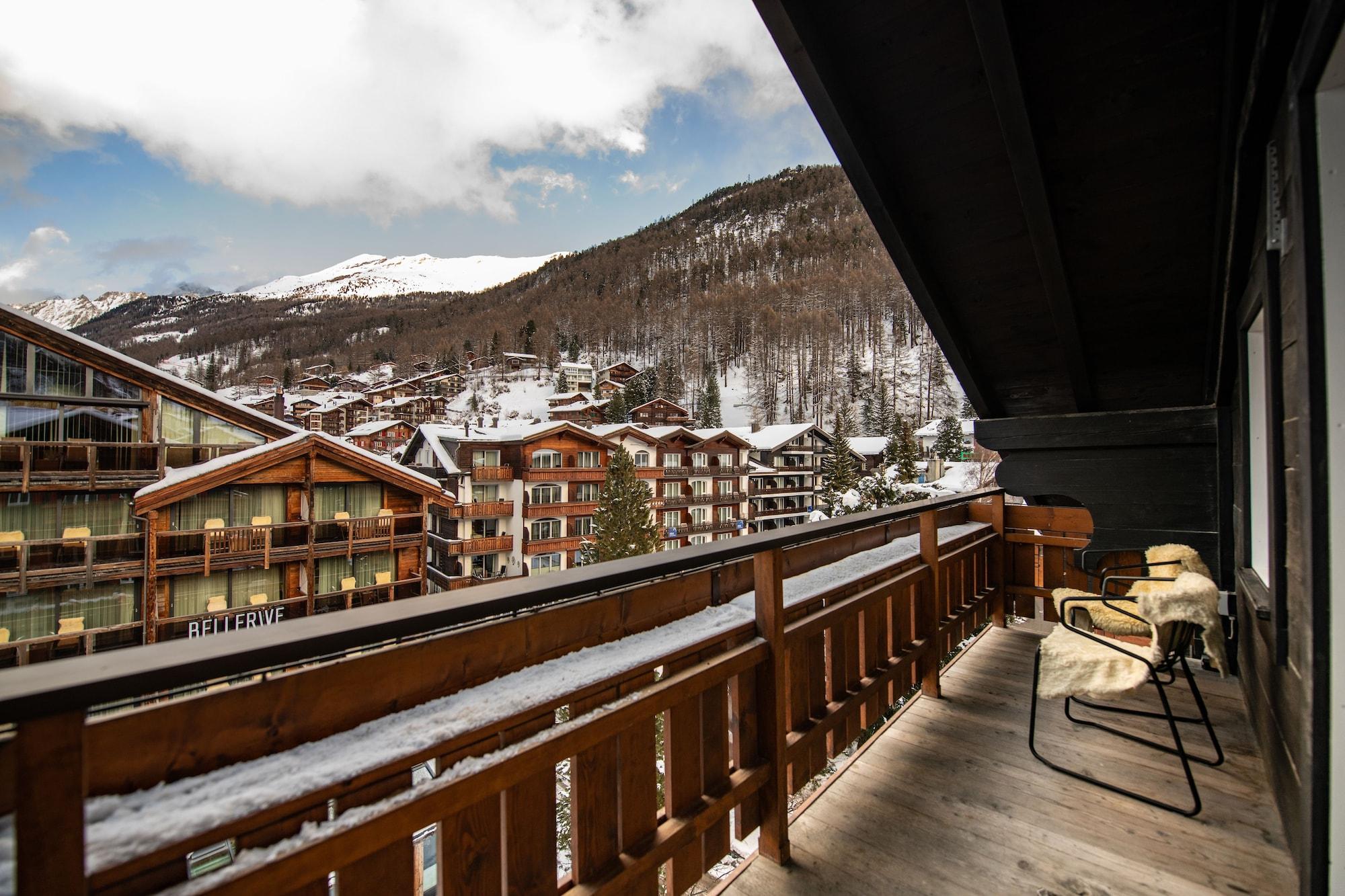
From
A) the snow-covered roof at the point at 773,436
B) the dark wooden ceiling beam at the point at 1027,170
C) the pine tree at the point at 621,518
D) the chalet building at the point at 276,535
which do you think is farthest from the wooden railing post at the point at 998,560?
Result: the snow-covered roof at the point at 773,436

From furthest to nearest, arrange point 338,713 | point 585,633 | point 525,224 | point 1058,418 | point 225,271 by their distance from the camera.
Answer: point 525,224, point 225,271, point 1058,418, point 585,633, point 338,713

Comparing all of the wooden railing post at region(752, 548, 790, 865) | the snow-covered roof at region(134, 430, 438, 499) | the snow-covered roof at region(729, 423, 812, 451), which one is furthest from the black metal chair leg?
the snow-covered roof at region(729, 423, 812, 451)

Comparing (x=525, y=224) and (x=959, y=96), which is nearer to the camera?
(x=959, y=96)

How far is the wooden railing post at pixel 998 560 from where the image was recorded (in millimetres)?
3363

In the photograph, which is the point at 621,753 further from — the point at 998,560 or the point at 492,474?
the point at 492,474

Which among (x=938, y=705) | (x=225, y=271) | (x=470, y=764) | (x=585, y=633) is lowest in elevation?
(x=938, y=705)

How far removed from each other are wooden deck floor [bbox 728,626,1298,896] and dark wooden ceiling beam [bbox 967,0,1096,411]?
1654 mm

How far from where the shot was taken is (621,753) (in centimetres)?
111

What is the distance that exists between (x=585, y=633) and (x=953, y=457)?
28489mm

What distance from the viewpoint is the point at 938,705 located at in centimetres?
242

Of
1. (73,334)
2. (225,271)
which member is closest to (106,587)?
(73,334)

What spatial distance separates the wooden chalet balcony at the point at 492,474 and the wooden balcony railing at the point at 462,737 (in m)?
13.1

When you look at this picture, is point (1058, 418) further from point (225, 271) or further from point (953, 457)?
point (225, 271)

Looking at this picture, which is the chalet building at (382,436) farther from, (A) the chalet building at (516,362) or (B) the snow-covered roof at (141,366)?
(A) the chalet building at (516,362)
